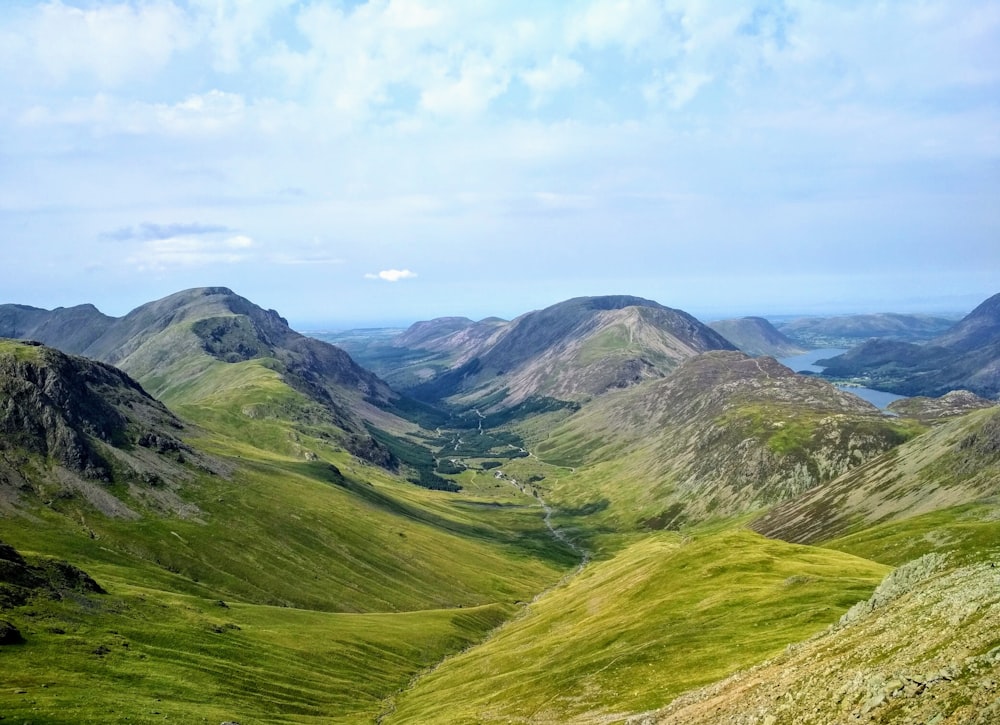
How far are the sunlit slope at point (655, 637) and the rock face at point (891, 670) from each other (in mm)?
16484

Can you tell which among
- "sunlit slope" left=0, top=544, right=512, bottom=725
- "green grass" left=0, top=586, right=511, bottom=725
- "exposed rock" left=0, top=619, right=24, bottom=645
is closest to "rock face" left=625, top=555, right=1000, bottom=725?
"sunlit slope" left=0, top=544, right=512, bottom=725

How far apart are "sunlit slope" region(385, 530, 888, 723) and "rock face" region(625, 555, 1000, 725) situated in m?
16.5

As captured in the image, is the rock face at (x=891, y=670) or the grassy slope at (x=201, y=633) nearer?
the rock face at (x=891, y=670)

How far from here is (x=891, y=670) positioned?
44.0 metres

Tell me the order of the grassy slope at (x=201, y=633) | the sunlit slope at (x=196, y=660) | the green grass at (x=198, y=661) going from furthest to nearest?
the grassy slope at (x=201, y=633) < the sunlit slope at (x=196, y=660) < the green grass at (x=198, y=661)

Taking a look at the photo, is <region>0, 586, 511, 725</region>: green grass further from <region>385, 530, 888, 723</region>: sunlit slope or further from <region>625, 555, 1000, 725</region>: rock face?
<region>625, 555, 1000, 725</region>: rock face

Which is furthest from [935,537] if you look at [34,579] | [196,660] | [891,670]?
[34,579]

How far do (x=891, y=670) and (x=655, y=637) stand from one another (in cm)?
6009

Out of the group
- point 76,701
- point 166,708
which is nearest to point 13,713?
point 76,701

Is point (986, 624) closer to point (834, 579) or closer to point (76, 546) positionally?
point (834, 579)

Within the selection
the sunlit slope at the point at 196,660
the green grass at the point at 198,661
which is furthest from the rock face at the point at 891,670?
the green grass at the point at 198,661

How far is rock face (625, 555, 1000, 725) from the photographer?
125 feet

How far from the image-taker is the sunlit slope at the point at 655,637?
8419 cm

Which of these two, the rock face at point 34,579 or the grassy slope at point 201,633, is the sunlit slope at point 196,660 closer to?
the grassy slope at point 201,633
